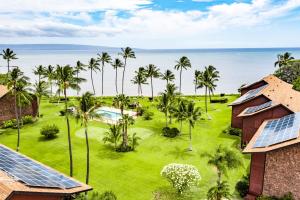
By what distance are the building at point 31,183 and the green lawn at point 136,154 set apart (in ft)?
47.2

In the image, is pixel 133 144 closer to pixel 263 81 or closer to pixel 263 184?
pixel 263 184

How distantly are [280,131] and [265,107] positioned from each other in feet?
43.9

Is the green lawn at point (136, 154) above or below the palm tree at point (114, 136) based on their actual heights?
below

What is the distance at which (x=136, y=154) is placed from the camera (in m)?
53.5

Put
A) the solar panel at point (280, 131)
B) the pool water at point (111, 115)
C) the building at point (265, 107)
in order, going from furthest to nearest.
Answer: the pool water at point (111, 115) → the building at point (265, 107) → the solar panel at point (280, 131)

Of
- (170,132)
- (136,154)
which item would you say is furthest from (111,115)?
(136,154)

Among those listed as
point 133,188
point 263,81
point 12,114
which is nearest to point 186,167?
point 133,188

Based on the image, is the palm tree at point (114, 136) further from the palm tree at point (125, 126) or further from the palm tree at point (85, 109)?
the palm tree at point (85, 109)

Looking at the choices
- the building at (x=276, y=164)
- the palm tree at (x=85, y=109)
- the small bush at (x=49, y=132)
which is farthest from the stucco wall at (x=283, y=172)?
the small bush at (x=49, y=132)

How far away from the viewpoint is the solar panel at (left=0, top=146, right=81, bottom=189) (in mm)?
23750

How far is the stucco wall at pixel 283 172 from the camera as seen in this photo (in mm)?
31750

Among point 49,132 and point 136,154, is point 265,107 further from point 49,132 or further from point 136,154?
point 49,132

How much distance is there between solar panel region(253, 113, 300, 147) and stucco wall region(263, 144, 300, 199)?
1.36m

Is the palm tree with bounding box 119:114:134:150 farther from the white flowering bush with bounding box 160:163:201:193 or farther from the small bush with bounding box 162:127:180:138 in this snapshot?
the white flowering bush with bounding box 160:163:201:193
